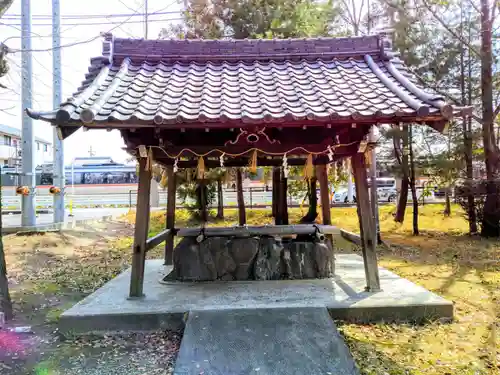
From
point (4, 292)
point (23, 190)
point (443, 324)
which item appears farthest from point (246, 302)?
point (23, 190)

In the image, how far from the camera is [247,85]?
539cm

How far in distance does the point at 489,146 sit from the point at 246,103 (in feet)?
32.5

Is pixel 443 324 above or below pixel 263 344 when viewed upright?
below

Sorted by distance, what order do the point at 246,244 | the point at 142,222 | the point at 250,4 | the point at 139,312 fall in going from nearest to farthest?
1. the point at 139,312
2. the point at 142,222
3. the point at 246,244
4. the point at 250,4

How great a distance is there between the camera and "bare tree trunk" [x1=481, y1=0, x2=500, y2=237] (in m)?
11.4

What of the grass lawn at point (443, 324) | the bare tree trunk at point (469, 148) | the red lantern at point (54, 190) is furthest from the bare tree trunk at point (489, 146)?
the red lantern at point (54, 190)

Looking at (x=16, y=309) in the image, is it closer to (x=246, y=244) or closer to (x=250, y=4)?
(x=246, y=244)

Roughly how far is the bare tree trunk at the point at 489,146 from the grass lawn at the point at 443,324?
2.26ft

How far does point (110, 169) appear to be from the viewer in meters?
35.9

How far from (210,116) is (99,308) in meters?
2.79

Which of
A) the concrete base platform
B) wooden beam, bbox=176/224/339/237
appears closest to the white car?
wooden beam, bbox=176/224/339/237

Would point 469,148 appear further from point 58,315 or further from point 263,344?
point 58,315

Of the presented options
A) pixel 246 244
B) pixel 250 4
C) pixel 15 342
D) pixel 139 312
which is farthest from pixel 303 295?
pixel 250 4

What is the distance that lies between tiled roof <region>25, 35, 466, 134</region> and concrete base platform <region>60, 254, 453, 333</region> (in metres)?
2.29
